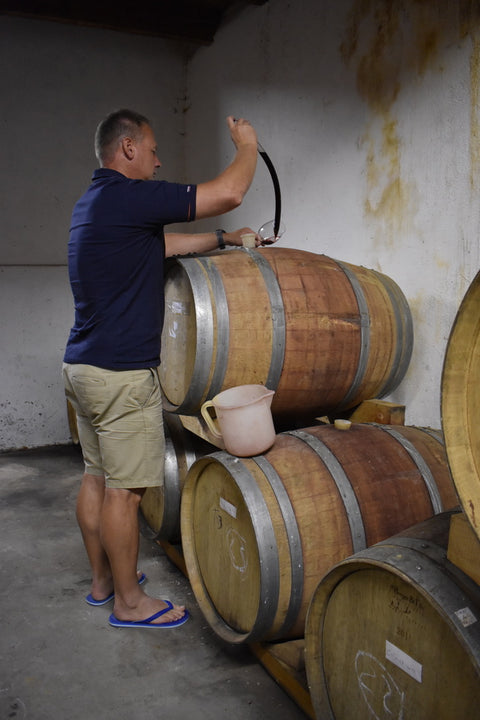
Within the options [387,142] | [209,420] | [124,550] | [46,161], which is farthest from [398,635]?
[46,161]

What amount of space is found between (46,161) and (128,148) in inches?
124

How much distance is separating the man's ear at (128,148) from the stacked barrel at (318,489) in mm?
447

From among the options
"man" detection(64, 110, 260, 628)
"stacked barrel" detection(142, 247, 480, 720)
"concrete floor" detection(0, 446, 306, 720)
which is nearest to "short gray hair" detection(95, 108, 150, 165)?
"man" detection(64, 110, 260, 628)

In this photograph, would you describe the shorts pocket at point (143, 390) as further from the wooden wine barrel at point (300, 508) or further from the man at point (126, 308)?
the wooden wine barrel at point (300, 508)

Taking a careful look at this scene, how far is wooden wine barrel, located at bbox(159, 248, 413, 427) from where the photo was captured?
215cm

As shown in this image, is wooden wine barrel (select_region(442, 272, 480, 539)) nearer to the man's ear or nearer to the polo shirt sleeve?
the polo shirt sleeve

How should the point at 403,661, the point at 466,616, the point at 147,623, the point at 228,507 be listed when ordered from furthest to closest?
1. the point at 147,623
2. the point at 228,507
3. the point at 403,661
4. the point at 466,616

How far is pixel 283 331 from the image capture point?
220cm

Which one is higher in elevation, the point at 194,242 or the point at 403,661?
the point at 194,242

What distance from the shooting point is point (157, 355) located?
90.6 inches

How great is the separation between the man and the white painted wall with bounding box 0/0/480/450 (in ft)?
2.63

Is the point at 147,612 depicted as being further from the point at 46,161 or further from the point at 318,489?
the point at 46,161

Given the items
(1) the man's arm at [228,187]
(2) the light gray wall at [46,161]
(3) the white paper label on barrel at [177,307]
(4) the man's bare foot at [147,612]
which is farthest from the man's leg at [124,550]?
(2) the light gray wall at [46,161]

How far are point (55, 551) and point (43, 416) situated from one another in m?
2.39
